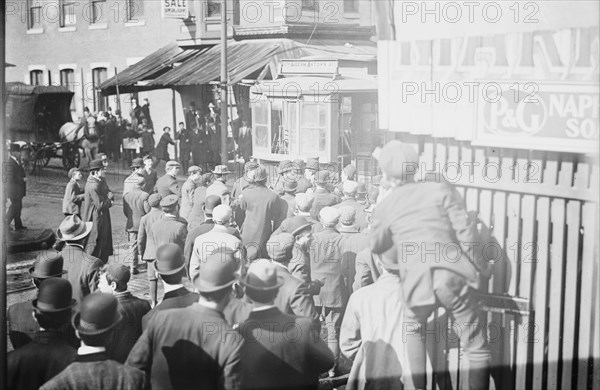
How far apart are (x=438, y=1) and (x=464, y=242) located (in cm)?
218

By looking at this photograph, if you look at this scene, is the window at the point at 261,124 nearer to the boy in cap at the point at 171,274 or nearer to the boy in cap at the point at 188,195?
the boy in cap at the point at 188,195

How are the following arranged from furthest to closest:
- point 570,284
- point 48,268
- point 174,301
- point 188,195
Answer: point 188,195, point 48,268, point 174,301, point 570,284

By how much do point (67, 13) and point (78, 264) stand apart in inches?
516

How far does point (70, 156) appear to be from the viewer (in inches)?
869

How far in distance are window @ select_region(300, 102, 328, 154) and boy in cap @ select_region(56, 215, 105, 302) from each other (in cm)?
970

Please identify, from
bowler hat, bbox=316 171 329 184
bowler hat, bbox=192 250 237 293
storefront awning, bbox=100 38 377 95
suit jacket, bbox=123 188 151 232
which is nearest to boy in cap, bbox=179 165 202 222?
suit jacket, bbox=123 188 151 232

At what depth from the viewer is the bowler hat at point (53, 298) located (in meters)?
4.72

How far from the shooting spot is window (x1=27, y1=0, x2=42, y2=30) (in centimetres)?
1726

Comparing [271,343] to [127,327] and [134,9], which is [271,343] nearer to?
[127,327]

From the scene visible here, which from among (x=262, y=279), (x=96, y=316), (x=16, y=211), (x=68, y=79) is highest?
(x=68, y=79)

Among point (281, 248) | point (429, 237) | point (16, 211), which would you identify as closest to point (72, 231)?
point (281, 248)

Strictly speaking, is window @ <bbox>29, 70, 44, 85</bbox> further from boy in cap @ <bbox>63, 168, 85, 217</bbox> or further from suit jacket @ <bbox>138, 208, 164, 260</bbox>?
suit jacket @ <bbox>138, 208, 164, 260</bbox>

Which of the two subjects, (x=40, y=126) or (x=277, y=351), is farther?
(x=40, y=126)

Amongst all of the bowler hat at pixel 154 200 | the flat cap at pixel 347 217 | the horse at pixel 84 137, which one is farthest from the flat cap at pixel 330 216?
the horse at pixel 84 137
